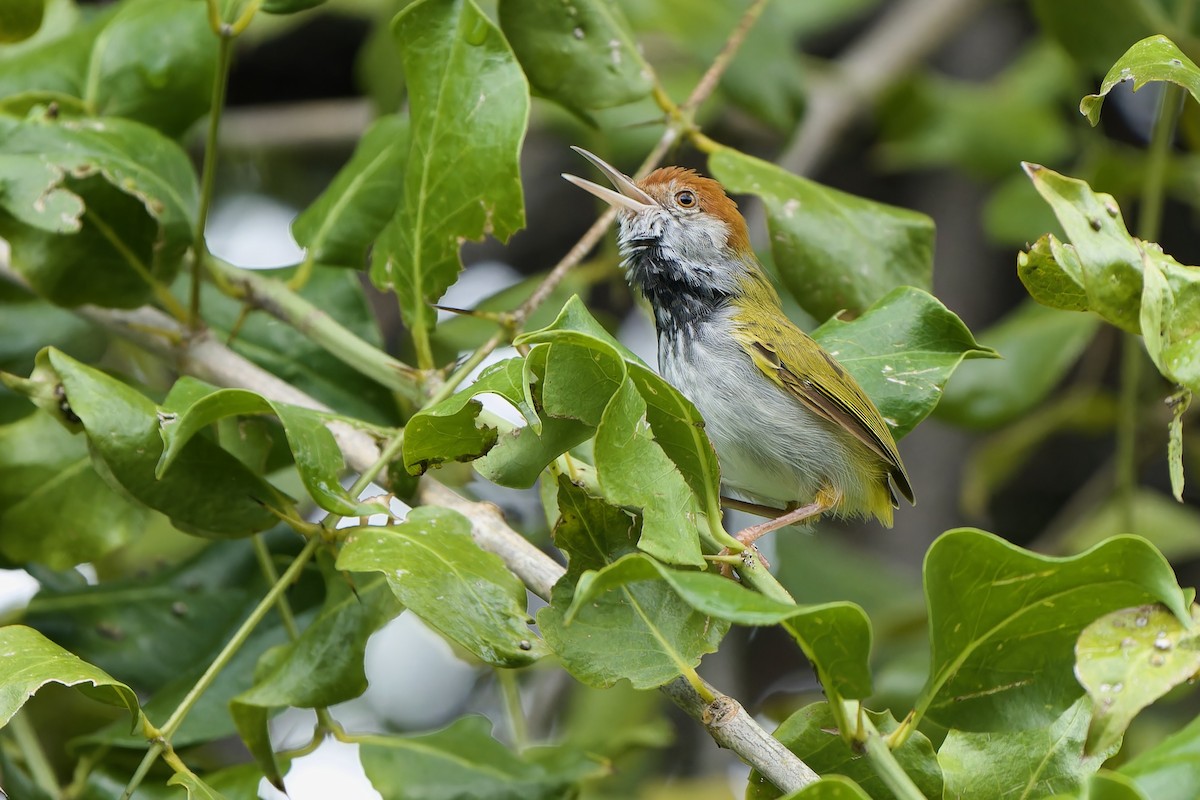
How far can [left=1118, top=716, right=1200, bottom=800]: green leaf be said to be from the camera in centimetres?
143

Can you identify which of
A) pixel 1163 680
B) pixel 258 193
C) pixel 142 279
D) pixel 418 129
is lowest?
pixel 258 193

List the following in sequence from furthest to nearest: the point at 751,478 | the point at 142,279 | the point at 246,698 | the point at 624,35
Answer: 1. the point at 751,478
2. the point at 624,35
3. the point at 142,279
4. the point at 246,698

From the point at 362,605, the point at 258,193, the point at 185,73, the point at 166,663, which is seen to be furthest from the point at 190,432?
the point at 258,193

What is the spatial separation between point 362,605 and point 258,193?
3893mm

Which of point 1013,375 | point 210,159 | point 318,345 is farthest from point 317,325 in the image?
point 1013,375

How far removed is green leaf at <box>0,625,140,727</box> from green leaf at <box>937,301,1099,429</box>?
2.62 metres

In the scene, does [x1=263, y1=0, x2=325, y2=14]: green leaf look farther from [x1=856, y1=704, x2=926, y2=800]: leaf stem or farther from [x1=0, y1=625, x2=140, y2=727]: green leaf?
[x1=856, y1=704, x2=926, y2=800]: leaf stem

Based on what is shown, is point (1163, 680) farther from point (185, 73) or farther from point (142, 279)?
point (185, 73)

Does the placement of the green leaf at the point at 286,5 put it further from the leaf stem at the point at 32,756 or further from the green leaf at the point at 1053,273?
the leaf stem at the point at 32,756

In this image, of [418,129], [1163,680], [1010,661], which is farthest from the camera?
[418,129]

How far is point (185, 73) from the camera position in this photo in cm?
277

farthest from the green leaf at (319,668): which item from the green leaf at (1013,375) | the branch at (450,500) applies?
the green leaf at (1013,375)

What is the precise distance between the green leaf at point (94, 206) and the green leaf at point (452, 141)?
486 mm

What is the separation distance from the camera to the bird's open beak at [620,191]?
3086 mm
